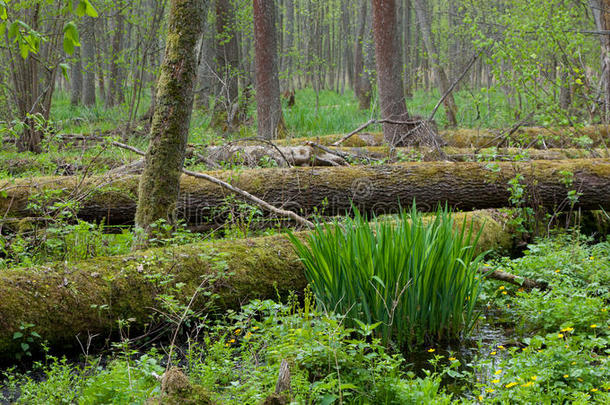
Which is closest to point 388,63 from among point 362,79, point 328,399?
point 328,399

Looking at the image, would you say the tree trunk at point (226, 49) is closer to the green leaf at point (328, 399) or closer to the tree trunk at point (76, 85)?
the tree trunk at point (76, 85)

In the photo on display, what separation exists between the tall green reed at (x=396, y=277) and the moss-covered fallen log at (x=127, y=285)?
18.5 inches

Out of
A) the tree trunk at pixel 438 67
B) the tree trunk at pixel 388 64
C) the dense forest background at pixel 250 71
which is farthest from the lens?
the tree trunk at pixel 438 67

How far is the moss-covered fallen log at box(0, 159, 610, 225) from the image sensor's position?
628cm

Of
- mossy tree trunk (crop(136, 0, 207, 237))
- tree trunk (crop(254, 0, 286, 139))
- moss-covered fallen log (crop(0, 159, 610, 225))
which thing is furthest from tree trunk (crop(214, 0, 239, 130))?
mossy tree trunk (crop(136, 0, 207, 237))

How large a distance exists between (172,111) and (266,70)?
686 centimetres

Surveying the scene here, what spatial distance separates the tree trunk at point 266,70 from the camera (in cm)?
1123

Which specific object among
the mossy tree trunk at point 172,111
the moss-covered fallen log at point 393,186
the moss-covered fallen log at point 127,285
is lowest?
the moss-covered fallen log at point 127,285

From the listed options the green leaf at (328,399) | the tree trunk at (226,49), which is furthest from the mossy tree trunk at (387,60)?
the green leaf at (328,399)

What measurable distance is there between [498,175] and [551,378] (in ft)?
12.4

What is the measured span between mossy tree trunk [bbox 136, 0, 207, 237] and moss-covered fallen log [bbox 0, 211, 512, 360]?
531 millimetres

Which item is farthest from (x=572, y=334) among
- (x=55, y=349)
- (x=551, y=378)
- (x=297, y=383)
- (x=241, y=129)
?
(x=241, y=129)

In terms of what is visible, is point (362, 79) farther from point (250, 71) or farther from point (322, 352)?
point (322, 352)

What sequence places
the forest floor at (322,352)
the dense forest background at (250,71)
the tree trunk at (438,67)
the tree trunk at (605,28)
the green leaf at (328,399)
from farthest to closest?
the tree trunk at (438,67), the tree trunk at (605,28), the dense forest background at (250,71), the forest floor at (322,352), the green leaf at (328,399)
